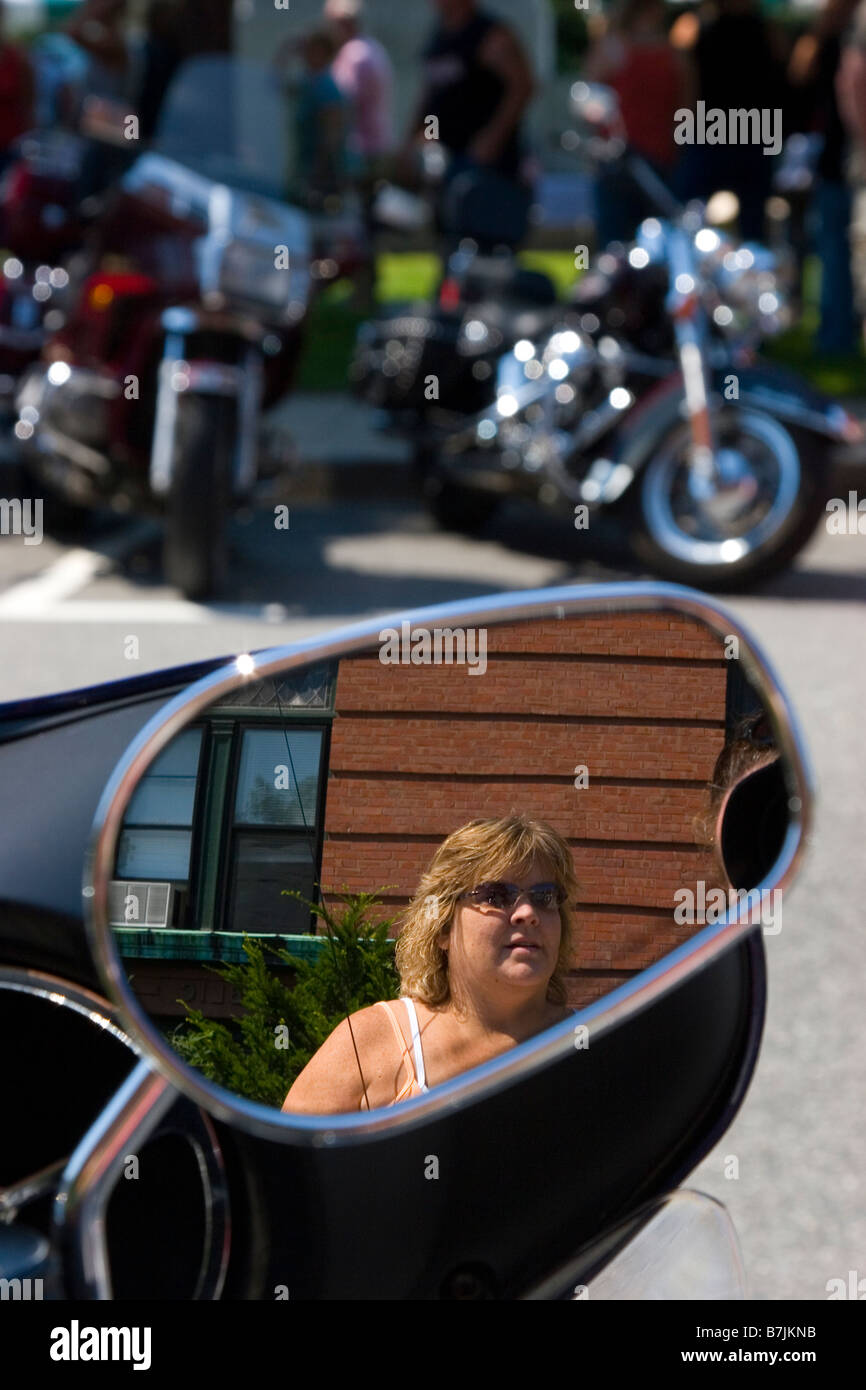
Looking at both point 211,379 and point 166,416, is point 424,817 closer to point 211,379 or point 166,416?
point 211,379

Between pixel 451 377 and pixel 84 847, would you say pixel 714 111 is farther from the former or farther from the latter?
pixel 84 847

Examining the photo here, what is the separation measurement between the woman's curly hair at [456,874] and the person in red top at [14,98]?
732 cm

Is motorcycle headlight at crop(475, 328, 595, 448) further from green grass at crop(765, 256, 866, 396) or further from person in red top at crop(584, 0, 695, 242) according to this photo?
→ green grass at crop(765, 256, 866, 396)

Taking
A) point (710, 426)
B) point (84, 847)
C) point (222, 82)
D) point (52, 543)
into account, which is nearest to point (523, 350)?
point (710, 426)

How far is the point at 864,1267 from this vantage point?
7.95 ft

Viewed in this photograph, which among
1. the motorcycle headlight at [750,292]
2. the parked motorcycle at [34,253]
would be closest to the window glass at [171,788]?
the motorcycle headlight at [750,292]

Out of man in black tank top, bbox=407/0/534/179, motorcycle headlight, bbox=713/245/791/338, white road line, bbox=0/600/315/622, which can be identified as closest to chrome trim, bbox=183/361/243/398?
white road line, bbox=0/600/315/622

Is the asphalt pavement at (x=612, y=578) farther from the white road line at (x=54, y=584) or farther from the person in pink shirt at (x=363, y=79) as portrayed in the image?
the person in pink shirt at (x=363, y=79)

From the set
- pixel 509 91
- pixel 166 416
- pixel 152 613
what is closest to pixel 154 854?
pixel 152 613

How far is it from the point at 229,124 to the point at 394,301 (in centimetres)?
155

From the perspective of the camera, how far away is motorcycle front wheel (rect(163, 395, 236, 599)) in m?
5.71

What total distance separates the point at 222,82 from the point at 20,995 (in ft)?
19.5

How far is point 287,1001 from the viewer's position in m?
1.04

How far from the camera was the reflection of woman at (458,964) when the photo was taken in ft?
3.43
